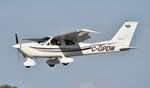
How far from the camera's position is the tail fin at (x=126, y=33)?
41.8 meters

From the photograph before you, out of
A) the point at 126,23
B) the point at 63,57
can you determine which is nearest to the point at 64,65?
the point at 63,57

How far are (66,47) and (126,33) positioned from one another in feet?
19.2

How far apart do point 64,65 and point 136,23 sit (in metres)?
7.51

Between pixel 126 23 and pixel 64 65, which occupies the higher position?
pixel 126 23

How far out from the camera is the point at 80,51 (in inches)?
1576

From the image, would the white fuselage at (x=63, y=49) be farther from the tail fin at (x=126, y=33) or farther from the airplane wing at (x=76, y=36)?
the tail fin at (x=126, y=33)

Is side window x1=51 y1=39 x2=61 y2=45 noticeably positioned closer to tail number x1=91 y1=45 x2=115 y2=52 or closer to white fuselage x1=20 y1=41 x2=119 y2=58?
white fuselage x1=20 y1=41 x2=119 y2=58

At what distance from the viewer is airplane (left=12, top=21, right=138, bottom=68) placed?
38219mm

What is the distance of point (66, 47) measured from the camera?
3931 centimetres

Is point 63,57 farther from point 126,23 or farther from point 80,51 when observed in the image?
point 126,23

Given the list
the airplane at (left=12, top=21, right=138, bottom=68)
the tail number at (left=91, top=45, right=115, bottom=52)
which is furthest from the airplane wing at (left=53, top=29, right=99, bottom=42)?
the tail number at (left=91, top=45, right=115, bottom=52)

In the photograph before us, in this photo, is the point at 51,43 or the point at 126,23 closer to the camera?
the point at 51,43

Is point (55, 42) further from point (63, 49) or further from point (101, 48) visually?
point (101, 48)

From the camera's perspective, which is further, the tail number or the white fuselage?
the tail number
